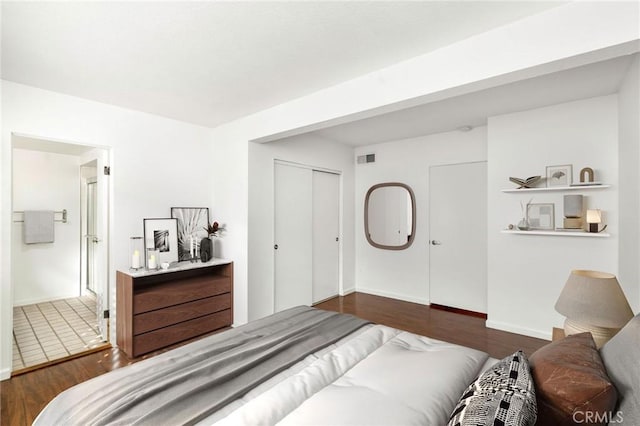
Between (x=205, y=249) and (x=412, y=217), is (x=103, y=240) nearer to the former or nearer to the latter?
(x=205, y=249)

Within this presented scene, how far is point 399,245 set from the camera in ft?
15.8

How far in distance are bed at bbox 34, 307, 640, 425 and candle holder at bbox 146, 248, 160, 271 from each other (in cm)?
181

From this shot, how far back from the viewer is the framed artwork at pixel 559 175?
318 centimetres

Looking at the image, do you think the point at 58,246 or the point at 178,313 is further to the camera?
the point at 58,246

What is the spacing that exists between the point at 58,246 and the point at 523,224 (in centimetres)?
650

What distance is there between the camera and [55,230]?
4.70 meters

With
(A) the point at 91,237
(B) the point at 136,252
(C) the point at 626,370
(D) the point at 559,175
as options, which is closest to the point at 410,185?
(D) the point at 559,175

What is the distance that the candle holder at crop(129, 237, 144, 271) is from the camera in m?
3.19

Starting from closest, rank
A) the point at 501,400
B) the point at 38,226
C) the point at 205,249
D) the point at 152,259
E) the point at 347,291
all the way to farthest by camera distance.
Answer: the point at 501,400
the point at 152,259
the point at 205,249
the point at 38,226
the point at 347,291

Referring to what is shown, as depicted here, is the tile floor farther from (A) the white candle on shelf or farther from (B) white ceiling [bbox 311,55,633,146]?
(B) white ceiling [bbox 311,55,633,146]

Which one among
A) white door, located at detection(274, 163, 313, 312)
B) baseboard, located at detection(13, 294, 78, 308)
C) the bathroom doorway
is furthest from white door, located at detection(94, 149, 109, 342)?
baseboard, located at detection(13, 294, 78, 308)

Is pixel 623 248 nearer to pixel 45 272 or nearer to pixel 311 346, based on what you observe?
pixel 311 346

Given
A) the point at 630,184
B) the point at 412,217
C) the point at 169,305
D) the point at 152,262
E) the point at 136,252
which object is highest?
the point at 630,184

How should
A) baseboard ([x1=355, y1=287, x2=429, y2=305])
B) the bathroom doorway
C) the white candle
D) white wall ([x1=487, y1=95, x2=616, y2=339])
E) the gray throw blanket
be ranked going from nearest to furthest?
the gray throw blanket, white wall ([x1=487, y1=95, x2=616, y2=339]), the white candle, the bathroom doorway, baseboard ([x1=355, y1=287, x2=429, y2=305])
